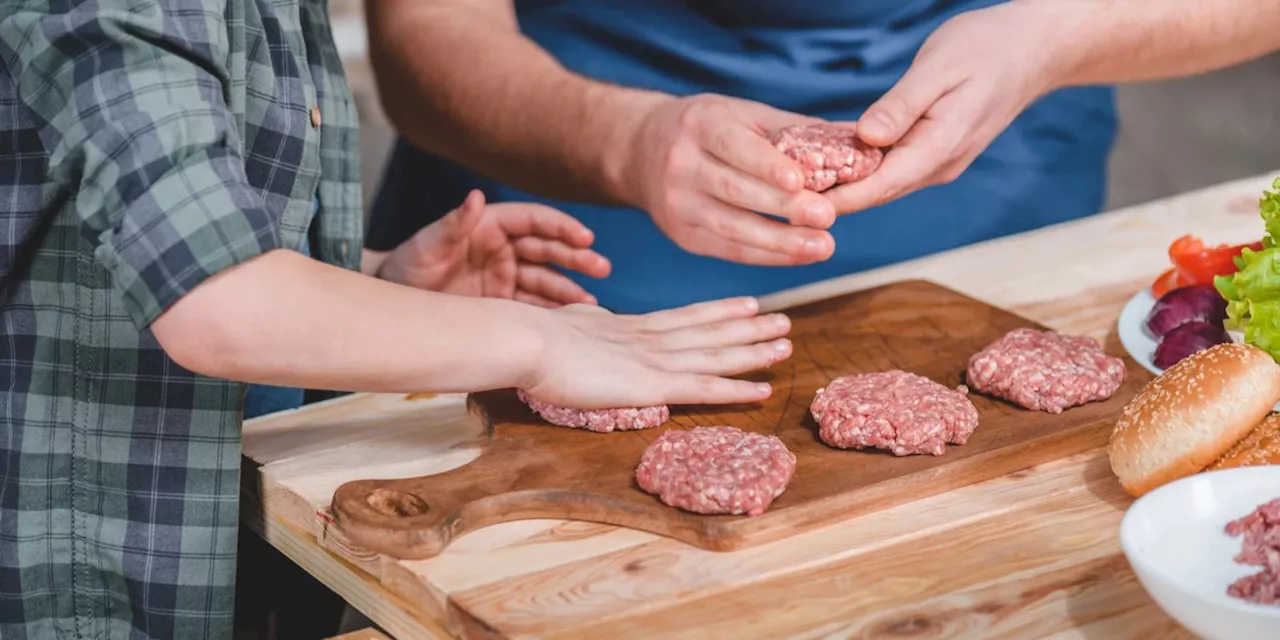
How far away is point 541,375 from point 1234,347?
2.42 feet

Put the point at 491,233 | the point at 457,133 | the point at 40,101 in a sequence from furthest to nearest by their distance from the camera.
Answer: the point at 457,133 → the point at 491,233 → the point at 40,101

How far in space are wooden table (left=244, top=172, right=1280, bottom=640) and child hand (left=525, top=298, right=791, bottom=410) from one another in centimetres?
17

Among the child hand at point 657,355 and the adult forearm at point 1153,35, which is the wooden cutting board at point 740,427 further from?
the adult forearm at point 1153,35

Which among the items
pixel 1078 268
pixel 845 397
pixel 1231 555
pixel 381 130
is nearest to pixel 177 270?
pixel 845 397

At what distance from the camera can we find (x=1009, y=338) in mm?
1750

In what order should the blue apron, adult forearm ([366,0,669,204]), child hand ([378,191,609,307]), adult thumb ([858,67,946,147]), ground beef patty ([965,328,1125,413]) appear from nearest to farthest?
ground beef patty ([965,328,1125,413])
adult thumb ([858,67,946,147])
child hand ([378,191,609,307])
adult forearm ([366,0,669,204])
the blue apron

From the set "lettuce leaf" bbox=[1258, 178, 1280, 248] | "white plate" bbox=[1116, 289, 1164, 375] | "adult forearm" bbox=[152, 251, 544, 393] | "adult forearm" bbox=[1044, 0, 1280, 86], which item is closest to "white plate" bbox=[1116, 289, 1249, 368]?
"white plate" bbox=[1116, 289, 1164, 375]

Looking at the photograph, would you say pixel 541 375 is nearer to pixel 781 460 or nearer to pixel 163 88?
pixel 781 460

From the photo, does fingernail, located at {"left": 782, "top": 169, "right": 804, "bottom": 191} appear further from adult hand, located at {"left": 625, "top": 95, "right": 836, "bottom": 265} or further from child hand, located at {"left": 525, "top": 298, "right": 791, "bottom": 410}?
child hand, located at {"left": 525, "top": 298, "right": 791, "bottom": 410}

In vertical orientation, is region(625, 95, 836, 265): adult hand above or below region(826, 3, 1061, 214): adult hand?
below

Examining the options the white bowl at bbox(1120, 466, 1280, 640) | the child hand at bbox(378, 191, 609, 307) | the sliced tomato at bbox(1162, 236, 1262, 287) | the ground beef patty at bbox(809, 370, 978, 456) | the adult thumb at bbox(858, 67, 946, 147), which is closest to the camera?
the white bowl at bbox(1120, 466, 1280, 640)

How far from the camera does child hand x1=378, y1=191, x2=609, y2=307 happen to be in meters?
1.98

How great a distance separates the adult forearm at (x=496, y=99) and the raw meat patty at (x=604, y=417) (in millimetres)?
540

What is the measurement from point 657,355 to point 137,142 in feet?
2.12
